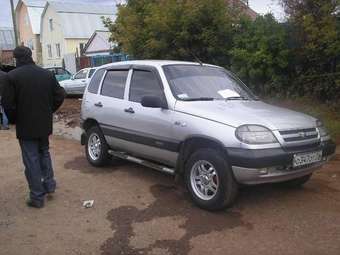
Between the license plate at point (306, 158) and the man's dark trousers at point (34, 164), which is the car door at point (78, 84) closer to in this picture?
the man's dark trousers at point (34, 164)

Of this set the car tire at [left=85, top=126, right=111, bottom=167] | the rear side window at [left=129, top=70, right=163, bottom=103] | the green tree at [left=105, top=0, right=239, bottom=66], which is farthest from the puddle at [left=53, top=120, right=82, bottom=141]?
the rear side window at [left=129, top=70, right=163, bottom=103]

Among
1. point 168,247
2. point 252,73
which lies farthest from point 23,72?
point 252,73

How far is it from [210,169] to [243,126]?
2.20ft

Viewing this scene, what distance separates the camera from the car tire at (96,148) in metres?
7.90

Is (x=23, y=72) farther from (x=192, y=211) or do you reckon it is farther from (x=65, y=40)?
(x=65, y=40)

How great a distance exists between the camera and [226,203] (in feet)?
18.7

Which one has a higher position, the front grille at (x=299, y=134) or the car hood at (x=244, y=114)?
the car hood at (x=244, y=114)

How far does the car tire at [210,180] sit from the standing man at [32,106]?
1832 millimetres

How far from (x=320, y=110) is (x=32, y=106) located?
6658mm

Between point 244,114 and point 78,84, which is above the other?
point 244,114

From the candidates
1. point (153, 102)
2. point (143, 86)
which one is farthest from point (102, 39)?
point (153, 102)

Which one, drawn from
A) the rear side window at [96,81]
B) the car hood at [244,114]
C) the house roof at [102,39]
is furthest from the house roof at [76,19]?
the car hood at [244,114]

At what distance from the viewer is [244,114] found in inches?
231

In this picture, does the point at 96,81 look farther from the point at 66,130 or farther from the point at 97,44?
the point at 97,44
